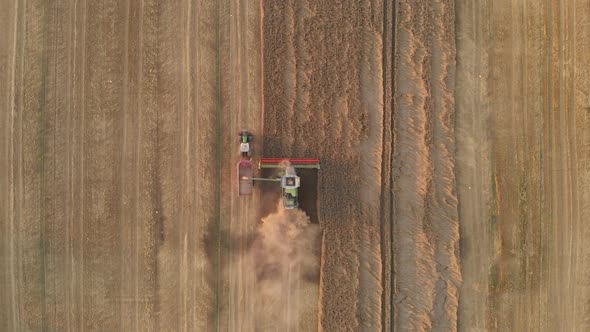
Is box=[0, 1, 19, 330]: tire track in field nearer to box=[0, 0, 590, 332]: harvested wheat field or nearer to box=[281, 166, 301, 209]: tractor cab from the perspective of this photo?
box=[0, 0, 590, 332]: harvested wheat field

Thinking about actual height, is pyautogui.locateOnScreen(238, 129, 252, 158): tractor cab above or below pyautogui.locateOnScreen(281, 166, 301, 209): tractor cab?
above

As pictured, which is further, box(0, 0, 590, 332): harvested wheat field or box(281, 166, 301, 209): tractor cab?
box(0, 0, 590, 332): harvested wheat field

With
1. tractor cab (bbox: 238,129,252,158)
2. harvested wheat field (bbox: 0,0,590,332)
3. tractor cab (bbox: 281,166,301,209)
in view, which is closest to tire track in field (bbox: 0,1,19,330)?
harvested wheat field (bbox: 0,0,590,332)

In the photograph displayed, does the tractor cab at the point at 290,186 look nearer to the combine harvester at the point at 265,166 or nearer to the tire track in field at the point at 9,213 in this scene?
the combine harvester at the point at 265,166

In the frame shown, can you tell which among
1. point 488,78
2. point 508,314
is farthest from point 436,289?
point 488,78

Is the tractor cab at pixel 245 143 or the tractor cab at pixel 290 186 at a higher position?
the tractor cab at pixel 245 143

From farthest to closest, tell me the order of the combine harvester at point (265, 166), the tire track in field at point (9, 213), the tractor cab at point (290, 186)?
the tire track in field at point (9, 213)
the combine harvester at point (265, 166)
the tractor cab at point (290, 186)

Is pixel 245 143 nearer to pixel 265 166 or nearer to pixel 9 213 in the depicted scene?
pixel 265 166

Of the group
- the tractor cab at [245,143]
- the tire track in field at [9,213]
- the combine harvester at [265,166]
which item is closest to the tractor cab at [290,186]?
Answer: the combine harvester at [265,166]

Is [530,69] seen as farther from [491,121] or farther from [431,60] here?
[431,60]

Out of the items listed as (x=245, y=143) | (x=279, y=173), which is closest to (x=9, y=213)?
(x=245, y=143)
